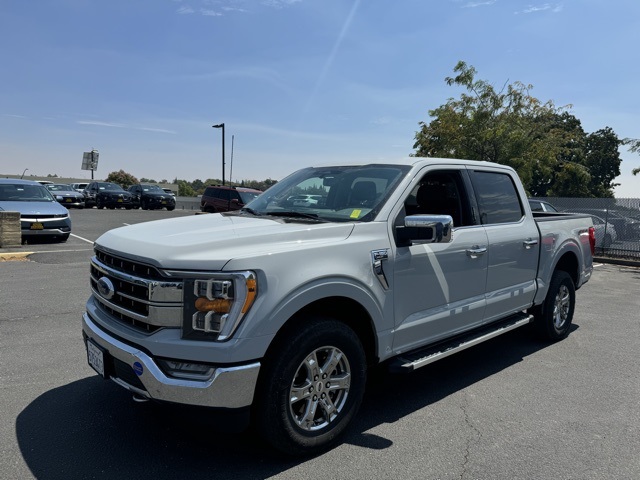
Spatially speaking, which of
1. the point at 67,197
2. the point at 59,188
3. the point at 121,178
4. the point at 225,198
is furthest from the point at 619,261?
the point at 121,178

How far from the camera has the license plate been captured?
9.71 ft

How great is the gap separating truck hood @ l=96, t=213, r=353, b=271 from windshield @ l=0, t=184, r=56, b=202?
11.8 m

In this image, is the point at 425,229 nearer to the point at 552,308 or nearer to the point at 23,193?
the point at 552,308

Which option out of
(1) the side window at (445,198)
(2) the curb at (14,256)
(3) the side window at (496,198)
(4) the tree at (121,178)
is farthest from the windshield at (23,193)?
(4) the tree at (121,178)

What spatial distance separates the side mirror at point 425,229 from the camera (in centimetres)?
320

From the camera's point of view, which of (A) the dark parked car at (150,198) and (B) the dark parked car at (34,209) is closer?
(B) the dark parked car at (34,209)

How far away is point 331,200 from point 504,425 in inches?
85.2

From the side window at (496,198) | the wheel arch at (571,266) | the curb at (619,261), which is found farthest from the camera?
the curb at (619,261)

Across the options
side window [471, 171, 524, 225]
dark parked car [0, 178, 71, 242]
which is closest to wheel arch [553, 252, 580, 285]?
side window [471, 171, 524, 225]

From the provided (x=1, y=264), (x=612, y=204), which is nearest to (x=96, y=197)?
(x=1, y=264)

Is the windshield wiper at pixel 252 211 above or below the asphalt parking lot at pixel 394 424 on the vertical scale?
above

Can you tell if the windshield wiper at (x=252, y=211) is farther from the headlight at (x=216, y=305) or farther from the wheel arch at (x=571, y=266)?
the wheel arch at (x=571, y=266)

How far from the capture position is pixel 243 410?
2594 mm

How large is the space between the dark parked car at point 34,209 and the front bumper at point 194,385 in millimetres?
11385
